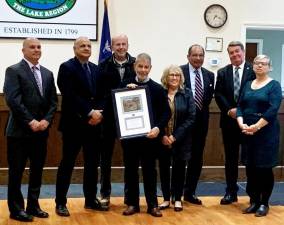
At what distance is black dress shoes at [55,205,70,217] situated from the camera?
4246 millimetres

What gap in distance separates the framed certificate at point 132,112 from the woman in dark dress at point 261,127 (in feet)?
2.73

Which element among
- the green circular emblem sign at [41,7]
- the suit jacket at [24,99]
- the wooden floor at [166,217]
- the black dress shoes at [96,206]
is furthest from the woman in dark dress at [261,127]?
the green circular emblem sign at [41,7]

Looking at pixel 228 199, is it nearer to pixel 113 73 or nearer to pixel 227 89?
pixel 227 89

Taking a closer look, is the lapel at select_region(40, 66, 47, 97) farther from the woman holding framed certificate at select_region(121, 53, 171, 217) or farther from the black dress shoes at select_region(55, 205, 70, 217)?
the black dress shoes at select_region(55, 205, 70, 217)

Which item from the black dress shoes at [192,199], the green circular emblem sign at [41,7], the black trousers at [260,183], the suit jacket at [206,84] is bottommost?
the black dress shoes at [192,199]

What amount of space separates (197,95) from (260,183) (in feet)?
3.13

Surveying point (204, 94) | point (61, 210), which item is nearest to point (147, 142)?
point (204, 94)

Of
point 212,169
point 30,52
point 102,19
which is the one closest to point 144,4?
point 102,19

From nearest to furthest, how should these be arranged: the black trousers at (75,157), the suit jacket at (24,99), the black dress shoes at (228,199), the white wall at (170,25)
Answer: the suit jacket at (24,99) → the black trousers at (75,157) → the black dress shoes at (228,199) → the white wall at (170,25)

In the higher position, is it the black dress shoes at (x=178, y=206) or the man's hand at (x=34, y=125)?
the man's hand at (x=34, y=125)

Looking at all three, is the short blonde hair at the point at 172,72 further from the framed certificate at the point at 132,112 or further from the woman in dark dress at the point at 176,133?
the framed certificate at the point at 132,112

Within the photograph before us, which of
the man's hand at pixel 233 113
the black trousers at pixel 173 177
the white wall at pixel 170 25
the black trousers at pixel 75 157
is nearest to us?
the black trousers at pixel 75 157

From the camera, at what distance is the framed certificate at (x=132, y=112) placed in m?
4.18

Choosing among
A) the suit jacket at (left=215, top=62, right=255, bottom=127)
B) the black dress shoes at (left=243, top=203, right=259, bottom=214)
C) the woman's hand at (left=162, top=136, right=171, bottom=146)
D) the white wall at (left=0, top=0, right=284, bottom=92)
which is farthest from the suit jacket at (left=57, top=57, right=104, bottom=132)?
the white wall at (left=0, top=0, right=284, bottom=92)
